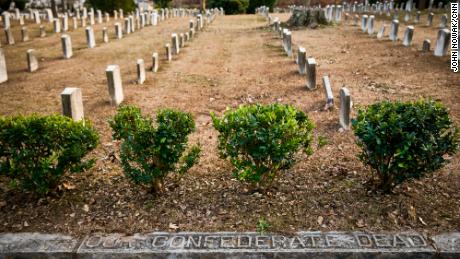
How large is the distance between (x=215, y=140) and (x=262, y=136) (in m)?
2.59

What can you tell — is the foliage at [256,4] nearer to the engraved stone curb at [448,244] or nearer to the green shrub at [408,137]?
the green shrub at [408,137]

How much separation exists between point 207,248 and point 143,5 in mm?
39053

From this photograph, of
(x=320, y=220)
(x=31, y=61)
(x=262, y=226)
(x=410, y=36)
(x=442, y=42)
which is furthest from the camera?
(x=410, y=36)

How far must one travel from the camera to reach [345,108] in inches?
257

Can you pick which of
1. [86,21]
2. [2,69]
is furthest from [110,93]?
Result: [86,21]

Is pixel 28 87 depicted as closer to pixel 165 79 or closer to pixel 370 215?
pixel 165 79

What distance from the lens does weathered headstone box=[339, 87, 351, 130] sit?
6.39 metres

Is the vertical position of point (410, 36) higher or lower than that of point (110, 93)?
higher

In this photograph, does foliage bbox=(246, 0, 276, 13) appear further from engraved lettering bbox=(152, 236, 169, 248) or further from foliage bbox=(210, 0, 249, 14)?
engraved lettering bbox=(152, 236, 169, 248)

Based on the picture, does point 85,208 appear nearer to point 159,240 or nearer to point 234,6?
point 159,240

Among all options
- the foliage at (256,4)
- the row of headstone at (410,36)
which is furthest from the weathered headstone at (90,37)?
the foliage at (256,4)

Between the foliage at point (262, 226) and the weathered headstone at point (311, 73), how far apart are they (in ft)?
17.1

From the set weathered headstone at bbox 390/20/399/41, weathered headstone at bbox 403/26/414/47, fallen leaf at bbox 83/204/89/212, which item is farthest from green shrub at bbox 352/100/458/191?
weathered headstone at bbox 390/20/399/41

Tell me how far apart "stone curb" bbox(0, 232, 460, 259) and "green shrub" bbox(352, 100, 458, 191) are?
0.70 meters
